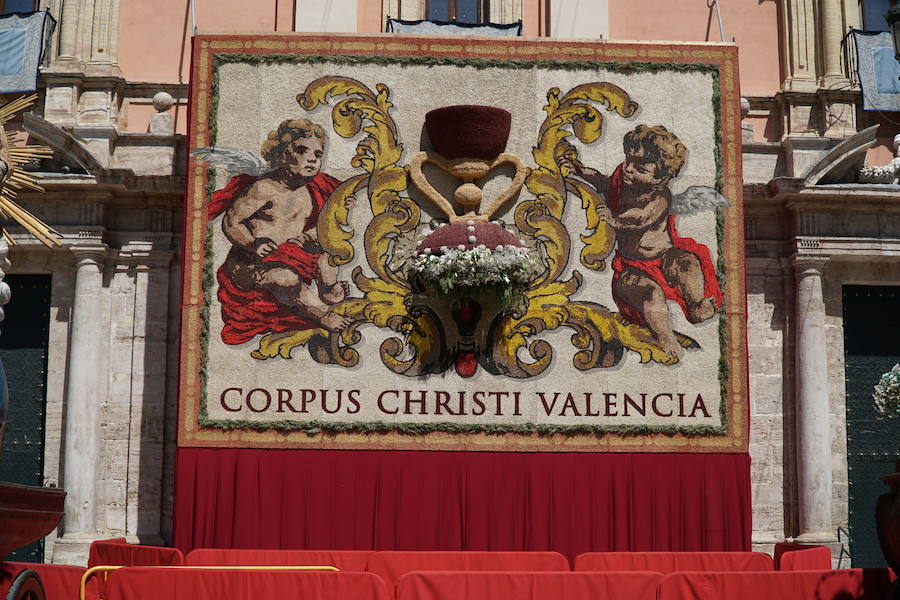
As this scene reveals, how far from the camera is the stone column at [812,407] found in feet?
58.0

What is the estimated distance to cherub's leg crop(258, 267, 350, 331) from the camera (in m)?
16.5

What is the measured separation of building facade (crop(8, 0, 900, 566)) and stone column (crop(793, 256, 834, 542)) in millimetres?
21

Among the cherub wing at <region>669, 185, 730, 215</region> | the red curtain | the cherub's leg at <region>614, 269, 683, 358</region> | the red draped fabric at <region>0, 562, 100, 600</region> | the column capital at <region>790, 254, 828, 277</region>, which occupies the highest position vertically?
the cherub wing at <region>669, 185, 730, 215</region>

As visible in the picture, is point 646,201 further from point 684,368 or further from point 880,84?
point 880,84

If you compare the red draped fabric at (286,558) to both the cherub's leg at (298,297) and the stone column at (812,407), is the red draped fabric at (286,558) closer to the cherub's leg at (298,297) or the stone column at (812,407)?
the cherub's leg at (298,297)

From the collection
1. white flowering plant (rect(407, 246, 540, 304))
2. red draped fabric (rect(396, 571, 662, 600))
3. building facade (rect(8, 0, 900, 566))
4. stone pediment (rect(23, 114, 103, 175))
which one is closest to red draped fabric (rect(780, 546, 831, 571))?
red draped fabric (rect(396, 571, 662, 600))

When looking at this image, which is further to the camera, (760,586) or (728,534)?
(728,534)

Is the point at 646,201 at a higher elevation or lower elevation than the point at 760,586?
higher

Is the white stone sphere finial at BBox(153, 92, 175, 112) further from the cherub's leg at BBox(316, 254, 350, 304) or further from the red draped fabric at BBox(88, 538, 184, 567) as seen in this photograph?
the red draped fabric at BBox(88, 538, 184, 567)

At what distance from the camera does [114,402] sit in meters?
18.0

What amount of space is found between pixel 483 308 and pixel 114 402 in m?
5.33

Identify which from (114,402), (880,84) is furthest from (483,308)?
(880,84)

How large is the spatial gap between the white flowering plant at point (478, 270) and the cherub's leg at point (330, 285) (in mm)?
963

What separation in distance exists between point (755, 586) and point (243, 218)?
8146 mm
